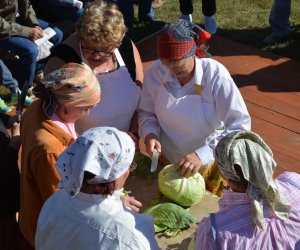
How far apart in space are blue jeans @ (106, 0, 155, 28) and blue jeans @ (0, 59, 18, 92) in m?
1.94

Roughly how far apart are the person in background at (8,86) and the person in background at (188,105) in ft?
7.71

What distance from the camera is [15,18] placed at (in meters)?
5.79

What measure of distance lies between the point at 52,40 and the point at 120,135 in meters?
4.37

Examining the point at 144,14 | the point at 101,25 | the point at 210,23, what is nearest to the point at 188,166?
the point at 101,25

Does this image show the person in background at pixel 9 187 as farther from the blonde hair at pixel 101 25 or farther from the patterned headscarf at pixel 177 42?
the patterned headscarf at pixel 177 42

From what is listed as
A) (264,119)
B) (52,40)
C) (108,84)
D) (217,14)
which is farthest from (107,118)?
(217,14)

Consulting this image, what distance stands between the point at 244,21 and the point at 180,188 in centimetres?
490

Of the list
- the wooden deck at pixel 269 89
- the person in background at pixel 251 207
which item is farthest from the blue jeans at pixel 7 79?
the person in background at pixel 251 207

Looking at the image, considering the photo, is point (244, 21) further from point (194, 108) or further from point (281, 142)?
point (194, 108)

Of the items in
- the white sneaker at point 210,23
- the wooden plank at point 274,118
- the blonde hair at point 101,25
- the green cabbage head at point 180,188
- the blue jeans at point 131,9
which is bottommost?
the wooden plank at point 274,118

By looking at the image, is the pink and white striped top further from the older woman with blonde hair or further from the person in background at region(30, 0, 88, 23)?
the person in background at region(30, 0, 88, 23)

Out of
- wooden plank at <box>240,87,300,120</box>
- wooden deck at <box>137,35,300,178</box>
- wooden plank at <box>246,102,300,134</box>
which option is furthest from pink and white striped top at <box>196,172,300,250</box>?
wooden plank at <box>240,87,300,120</box>

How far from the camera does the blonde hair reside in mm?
3252

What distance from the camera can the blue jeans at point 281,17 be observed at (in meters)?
6.75
